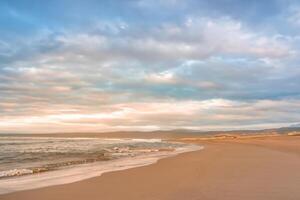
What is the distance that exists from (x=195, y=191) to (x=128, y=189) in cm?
202

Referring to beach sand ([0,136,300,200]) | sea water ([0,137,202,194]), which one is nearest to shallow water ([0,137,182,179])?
sea water ([0,137,202,194])

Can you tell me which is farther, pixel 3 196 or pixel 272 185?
pixel 272 185

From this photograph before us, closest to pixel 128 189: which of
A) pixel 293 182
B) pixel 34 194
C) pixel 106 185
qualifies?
pixel 106 185

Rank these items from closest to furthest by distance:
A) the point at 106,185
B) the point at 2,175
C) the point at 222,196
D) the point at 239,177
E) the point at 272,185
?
the point at 222,196, the point at 272,185, the point at 106,185, the point at 239,177, the point at 2,175

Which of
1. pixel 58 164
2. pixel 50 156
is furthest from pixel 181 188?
pixel 50 156

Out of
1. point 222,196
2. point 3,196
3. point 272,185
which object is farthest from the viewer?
point 272,185

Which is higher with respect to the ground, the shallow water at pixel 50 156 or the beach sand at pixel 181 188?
the shallow water at pixel 50 156

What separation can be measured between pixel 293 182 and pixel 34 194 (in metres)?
7.66

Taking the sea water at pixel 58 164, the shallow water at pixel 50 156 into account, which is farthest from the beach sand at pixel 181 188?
the shallow water at pixel 50 156

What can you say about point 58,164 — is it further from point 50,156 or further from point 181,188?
point 181,188

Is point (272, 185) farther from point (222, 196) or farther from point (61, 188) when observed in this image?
point (61, 188)

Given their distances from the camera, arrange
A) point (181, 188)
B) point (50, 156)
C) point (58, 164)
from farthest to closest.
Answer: point (50, 156), point (58, 164), point (181, 188)

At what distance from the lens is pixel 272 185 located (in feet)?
35.6

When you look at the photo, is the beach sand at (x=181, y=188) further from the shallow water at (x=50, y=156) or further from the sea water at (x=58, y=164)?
the shallow water at (x=50, y=156)
